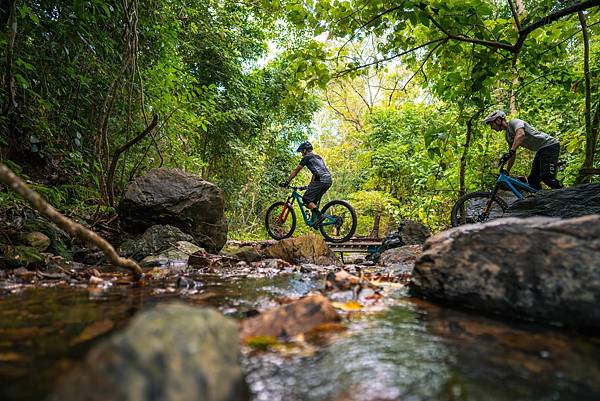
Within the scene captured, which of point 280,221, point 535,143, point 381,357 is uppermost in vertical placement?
point 535,143

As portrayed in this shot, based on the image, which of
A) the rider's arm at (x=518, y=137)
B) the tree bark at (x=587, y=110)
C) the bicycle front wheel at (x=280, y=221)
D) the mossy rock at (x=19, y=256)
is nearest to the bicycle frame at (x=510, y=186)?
the rider's arm at (x=518, y=137)

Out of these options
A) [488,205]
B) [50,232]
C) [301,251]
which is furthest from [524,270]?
[488,205]

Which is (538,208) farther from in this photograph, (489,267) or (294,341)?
(294,341)

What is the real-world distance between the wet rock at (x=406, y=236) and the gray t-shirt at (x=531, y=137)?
2.76 m

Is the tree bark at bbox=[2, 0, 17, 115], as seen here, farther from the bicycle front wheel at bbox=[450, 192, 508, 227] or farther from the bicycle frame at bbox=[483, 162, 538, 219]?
the bicycle frame at bbox=[483, 162, 538, 219]

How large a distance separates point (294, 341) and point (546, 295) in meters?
1.29

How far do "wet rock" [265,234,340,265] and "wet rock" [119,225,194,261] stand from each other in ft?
4.90

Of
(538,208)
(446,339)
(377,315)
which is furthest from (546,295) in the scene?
(538,208)

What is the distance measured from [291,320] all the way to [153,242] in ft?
14.2

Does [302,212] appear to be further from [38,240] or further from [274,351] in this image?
[274,351]

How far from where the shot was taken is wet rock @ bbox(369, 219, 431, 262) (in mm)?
8141

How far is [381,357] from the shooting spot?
1396 mm

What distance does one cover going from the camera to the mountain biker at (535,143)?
6.35 metres

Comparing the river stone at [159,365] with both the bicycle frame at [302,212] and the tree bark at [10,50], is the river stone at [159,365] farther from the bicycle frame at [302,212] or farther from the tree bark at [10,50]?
the bicycle frame at [302,212]
